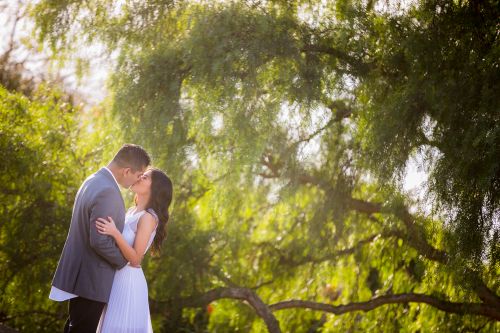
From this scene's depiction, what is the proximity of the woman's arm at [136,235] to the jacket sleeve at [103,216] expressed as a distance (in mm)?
28

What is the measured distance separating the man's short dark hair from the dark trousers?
79 cm

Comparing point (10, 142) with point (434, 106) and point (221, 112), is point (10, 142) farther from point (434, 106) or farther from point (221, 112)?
point (434, 106)

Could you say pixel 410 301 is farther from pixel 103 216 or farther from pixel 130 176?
pixel 103 216

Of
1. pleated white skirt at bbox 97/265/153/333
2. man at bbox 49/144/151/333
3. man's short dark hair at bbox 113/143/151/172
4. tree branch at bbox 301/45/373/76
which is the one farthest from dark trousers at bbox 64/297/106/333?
tree branch at bbox 301/45/373/76

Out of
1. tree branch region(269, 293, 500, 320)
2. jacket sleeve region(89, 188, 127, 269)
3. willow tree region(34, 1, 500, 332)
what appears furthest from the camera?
tree branch region(269, 293, 500, 320)

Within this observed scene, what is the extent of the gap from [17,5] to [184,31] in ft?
6.24

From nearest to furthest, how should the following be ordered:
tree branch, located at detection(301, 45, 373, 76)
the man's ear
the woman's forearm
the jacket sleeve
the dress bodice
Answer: the jacket sleeve → the woman's forearm → the man's ear → the dress bodice → tree branch, located at detection(301, 45, 373, 76)

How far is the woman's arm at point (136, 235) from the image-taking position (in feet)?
12.0

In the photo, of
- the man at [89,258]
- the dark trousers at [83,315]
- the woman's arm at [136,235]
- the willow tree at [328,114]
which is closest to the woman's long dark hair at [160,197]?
the woman's arm at [136,235]

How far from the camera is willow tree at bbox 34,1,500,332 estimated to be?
5113 mm

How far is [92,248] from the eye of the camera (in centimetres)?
372

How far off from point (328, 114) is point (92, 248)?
10.4ft

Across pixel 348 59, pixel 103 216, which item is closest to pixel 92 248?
pixel 103 216

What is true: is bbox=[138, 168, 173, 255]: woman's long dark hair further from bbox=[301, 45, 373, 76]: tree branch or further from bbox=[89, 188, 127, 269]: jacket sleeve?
bbox=[301, 45, 373, 76]: tree branch
